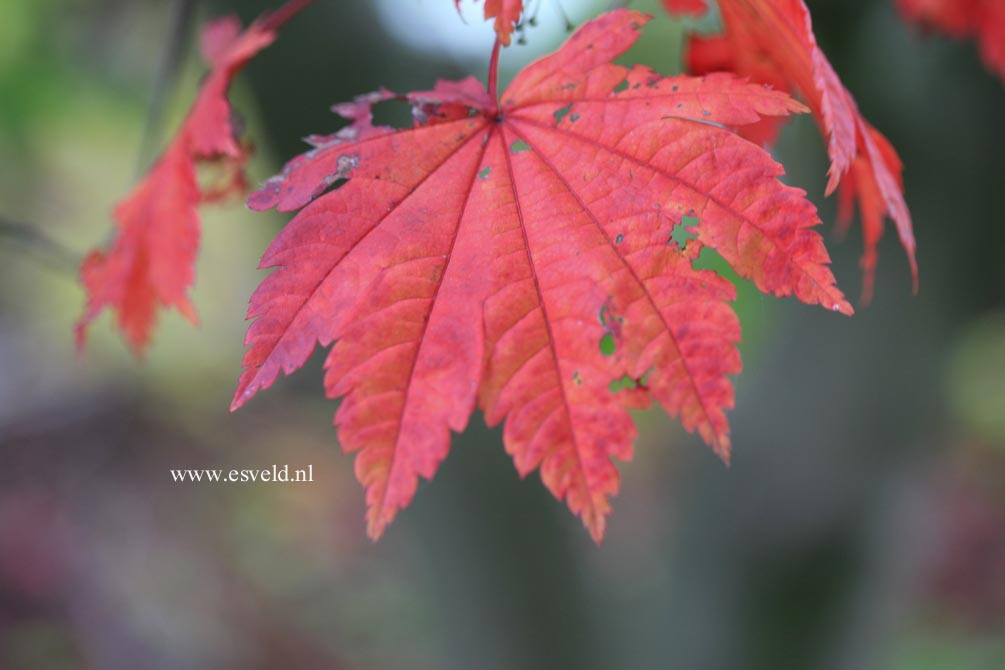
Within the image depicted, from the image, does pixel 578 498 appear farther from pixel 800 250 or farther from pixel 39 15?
pixel 39 15

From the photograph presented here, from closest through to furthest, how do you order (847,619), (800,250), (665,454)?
(800,250) < (847,619) < (665,454)

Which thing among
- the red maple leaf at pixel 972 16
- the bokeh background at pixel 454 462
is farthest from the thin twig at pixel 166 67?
the red maple leaf at pixel 972 16

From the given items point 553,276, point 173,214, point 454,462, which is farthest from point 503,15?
point 454,462

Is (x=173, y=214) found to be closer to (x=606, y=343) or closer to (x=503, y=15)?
(x=503, y=15)

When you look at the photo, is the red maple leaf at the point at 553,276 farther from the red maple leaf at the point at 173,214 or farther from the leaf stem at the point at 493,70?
the red maple leaf at the point at 173,214

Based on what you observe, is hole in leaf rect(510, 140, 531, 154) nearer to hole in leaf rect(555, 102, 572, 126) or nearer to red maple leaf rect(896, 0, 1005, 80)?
hole in leaf rect(555, 102, 572, 126)

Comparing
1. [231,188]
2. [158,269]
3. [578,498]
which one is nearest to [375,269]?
[578,498]
